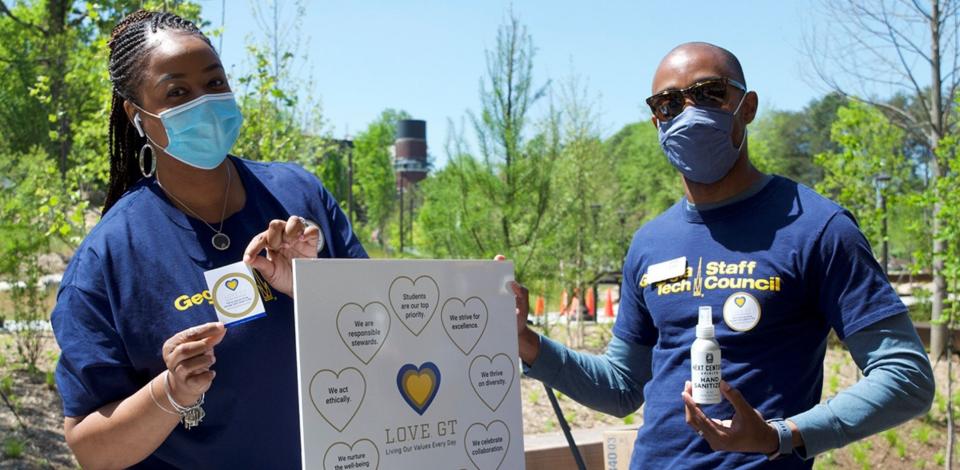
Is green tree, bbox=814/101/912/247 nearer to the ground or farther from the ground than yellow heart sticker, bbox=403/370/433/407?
farther from the ground

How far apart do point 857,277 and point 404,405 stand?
45.1 inches

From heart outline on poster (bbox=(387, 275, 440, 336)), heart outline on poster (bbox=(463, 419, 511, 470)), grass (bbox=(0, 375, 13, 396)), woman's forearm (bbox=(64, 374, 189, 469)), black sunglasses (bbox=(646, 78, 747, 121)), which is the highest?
black sunglasses (bbox=(646, 78, 747, 121))

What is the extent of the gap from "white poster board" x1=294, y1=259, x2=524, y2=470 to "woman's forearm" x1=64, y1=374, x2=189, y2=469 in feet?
0.95

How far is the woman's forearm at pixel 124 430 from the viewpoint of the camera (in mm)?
1874

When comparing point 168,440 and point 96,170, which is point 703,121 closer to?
point 168,440

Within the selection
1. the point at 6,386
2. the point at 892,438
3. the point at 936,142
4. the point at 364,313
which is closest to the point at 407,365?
the point at 364,313

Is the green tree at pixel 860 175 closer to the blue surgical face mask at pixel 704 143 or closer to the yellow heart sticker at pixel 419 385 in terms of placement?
the blue surgical face mask at pixel 704 143

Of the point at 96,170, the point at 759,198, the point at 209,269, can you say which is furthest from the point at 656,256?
the point at 96,170

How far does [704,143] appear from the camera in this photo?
2.57 metres

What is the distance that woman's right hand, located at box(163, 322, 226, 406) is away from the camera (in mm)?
1793

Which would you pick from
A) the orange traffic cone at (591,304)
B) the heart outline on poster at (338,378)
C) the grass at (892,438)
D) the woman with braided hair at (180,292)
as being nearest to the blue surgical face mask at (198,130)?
the woman with braided hair at (180,292)

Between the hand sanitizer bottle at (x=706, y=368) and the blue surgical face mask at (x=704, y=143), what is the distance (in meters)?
0.54

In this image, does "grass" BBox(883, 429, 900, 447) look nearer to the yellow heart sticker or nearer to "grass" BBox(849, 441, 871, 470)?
"grass" BBox(849, 441, 871, 470)

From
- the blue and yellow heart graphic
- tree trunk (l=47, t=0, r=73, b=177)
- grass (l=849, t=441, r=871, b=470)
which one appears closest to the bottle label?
the blue and yellow heart graphic
